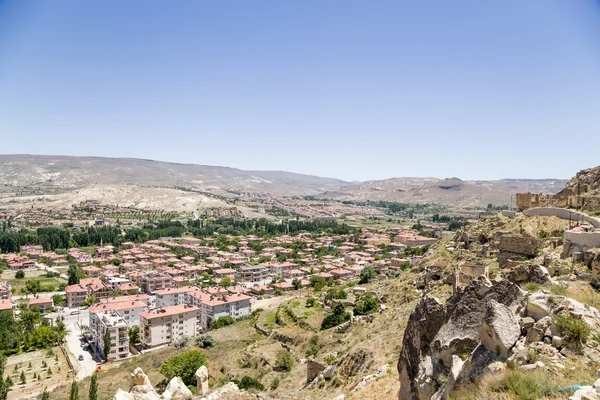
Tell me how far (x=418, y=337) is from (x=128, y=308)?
3686cm

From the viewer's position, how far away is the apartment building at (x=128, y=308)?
125ft

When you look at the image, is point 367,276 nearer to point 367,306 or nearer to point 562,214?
point 367,306

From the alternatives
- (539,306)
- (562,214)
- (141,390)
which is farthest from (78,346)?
(562,214)

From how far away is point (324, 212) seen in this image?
161125 mm

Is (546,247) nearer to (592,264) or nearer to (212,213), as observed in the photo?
(592,264)

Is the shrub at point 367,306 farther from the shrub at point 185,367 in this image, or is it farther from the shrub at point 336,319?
the shrub at point 185,367

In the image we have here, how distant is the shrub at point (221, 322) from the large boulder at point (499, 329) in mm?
33940

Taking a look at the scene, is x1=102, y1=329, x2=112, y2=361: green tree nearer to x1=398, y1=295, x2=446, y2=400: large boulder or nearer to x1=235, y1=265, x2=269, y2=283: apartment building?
x1=235, y1=265, x2=269, y2=283: apartment building

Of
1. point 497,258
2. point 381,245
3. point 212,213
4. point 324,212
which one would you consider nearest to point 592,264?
point 497,258

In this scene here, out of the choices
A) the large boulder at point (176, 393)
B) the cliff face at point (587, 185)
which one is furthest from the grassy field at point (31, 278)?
the cliff face at point (587, 185)

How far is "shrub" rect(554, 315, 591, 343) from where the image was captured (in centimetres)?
588

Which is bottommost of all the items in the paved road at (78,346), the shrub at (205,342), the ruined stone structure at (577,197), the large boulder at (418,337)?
the paved road at (78,346)

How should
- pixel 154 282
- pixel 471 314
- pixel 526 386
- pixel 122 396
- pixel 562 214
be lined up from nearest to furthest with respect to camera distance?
1. pixel 526 386
2. pixel 471 314
3. pixel 122 396
4. pixel 562 214
5. pixel 154 282

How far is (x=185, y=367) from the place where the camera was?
2378cm
